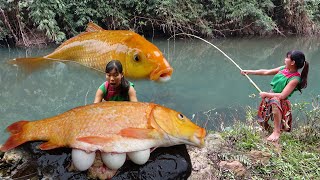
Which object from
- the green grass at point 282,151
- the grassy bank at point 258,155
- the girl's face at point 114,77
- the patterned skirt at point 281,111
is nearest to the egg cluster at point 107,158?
the girl's face at point 114,77

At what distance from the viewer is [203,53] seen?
11539mm

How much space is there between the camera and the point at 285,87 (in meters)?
3.71

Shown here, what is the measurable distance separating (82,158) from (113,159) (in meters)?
0.19

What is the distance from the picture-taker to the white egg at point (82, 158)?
6.96 feet

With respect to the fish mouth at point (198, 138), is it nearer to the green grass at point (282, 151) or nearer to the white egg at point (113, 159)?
the white egg at point (113, 159)

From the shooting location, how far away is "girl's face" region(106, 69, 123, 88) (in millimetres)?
2385

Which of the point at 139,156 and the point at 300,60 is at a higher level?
the point at 300,60

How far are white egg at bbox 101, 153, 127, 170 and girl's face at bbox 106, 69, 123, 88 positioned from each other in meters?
0.57

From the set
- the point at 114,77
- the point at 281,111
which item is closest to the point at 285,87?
the point at 281,111

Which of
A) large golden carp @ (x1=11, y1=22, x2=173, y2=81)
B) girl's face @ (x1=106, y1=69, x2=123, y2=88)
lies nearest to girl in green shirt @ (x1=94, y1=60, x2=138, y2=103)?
girl's face @ (x1=106, y1=69, x2=123, y2=88)

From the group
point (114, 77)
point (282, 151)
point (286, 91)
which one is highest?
point (114, 77)

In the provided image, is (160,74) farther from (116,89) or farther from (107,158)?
(116,89)

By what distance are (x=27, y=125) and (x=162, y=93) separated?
14.3ft

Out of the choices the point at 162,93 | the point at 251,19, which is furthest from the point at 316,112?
the point at 251,19
